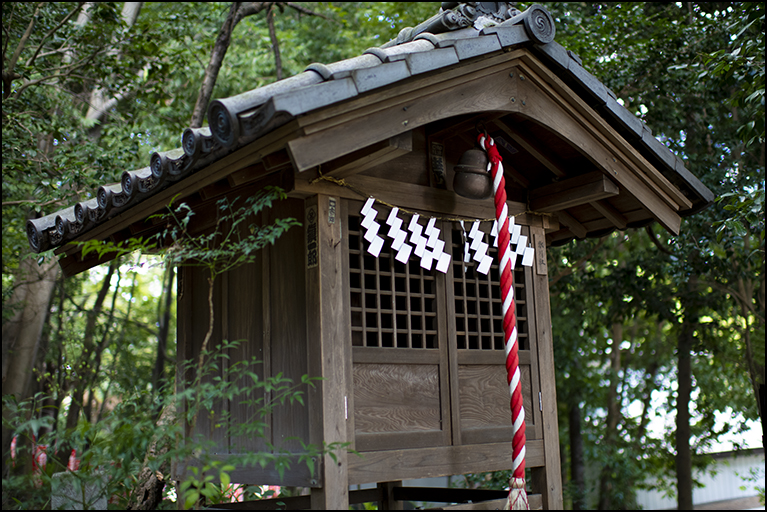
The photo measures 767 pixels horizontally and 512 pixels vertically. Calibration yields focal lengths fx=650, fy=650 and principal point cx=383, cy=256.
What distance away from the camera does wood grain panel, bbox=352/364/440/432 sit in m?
3.98

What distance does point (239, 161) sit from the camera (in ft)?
12.0

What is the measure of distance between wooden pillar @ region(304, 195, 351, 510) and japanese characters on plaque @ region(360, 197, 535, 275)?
0.26 metres

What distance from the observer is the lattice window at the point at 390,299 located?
4.22 m

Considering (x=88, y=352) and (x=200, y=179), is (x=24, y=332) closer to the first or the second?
(x=88, y=352)

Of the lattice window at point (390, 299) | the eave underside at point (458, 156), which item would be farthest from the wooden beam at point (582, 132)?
the lattice window at point (390, 299)

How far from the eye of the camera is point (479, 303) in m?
4.83

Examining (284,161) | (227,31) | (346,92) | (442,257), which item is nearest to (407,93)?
(346,92)

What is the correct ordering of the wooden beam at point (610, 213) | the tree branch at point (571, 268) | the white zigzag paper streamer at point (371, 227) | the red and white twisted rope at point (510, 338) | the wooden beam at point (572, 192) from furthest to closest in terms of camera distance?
1. the tree branch at point (571, 268)
2. the wooden beam at point (610, 213)
3. the wooden beam at point (572, 192)
4. the white zigzag paper streamer at point (371, 227)
5. the red and white twisted rope at point (510, 338)

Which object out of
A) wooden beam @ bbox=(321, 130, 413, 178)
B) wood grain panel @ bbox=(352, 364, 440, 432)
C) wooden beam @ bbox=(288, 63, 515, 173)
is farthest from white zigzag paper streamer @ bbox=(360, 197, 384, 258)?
wood grain panel @ bbox=(352, 364, 440, 432)

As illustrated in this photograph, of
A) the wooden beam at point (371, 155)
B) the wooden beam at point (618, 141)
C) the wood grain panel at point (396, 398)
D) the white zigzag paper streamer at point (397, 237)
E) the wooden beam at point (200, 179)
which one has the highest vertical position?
the wooden beam at point (618, 141)

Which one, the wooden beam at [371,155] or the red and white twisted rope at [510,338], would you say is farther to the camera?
the red and white twisted rope at [510,338]

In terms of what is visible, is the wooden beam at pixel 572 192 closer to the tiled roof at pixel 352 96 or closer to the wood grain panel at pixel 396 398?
the tiled roof at pixel 352 96

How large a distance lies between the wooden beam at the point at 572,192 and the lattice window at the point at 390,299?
3.79 ft

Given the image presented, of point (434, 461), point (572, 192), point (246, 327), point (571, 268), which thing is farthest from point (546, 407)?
point (571, 268)
